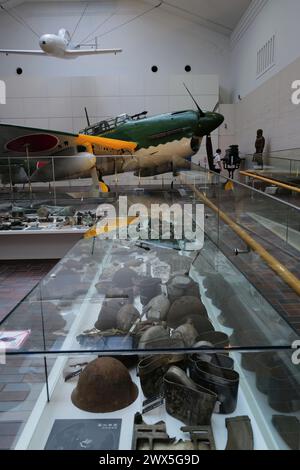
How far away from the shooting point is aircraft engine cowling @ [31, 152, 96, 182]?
26.7 feet

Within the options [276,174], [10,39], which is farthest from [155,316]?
[10,39]

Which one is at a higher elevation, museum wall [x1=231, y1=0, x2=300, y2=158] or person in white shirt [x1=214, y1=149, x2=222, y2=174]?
museum wall [x1=231, y1=0, x2=300, y2=158]

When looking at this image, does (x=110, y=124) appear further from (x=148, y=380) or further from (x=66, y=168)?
(x=148, y=380)

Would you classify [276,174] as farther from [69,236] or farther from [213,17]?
[213,17]

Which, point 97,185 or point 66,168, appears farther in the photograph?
point 97,185

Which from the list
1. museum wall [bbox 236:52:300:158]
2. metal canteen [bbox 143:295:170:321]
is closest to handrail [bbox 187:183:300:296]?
metal canteen [bbox 143:295:170:321]

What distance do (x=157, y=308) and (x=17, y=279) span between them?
11.4ft

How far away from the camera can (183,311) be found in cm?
284

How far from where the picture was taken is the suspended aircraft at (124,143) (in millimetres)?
9484

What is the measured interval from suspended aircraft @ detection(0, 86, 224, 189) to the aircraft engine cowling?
1.0 inches

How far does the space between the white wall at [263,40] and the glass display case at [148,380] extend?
8803mm

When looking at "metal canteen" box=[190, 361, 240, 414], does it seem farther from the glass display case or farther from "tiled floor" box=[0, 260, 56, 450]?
"tiled floor" box=[0, 260, 56, 450]

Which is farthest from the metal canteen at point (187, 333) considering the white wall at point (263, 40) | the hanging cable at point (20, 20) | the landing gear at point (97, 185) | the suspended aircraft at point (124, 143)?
the hanging cable at point (20, 20)

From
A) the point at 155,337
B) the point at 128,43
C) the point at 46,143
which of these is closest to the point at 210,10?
the point at 128,43
